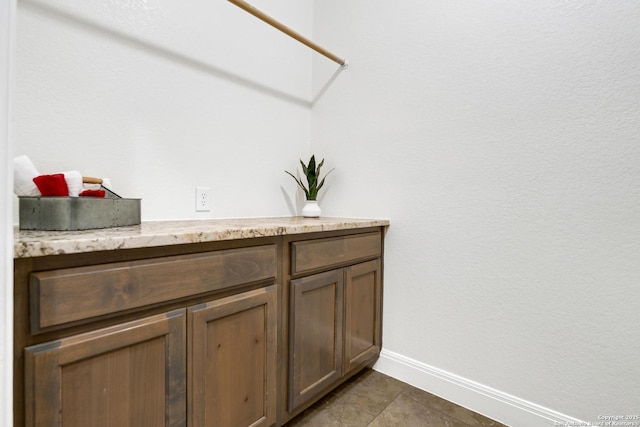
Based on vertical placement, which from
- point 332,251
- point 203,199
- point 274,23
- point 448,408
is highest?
point 274,23

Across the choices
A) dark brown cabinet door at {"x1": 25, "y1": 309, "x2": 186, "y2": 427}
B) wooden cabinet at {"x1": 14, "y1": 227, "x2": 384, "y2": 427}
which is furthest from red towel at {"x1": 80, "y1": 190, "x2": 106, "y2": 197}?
dark brown cabinet door at {"x1": 25, "y1": 309, "x2": 186, "y2": 427}

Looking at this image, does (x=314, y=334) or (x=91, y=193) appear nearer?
(x=91, y=193)

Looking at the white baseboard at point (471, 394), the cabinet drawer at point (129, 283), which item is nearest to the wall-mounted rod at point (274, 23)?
the cabinet drawer at point (129, 283)

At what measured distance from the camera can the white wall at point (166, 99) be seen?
3.58 feet

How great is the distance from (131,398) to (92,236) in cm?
42

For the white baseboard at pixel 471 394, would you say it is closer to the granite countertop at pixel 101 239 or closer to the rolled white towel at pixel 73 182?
the granite countertop at pixel 101 239

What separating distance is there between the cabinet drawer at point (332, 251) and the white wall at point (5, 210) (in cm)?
80

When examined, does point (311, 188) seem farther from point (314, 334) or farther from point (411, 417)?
point (411, 417)

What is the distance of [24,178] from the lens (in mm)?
889

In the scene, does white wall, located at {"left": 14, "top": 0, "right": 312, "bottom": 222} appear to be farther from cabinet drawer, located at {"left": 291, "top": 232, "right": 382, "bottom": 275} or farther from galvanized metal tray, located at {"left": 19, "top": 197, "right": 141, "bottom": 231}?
cabinet drawer, located at {"left": 291, "top": 232, "right": 382, "bottom": 275}

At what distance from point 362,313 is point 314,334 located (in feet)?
1.22

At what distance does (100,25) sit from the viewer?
1.19 meters

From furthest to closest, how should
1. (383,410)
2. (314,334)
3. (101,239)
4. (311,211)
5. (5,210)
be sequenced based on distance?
(311,211), (383,410), (314,334), (101,239), (5,210)

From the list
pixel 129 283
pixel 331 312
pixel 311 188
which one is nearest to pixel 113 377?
pixel 129 283
